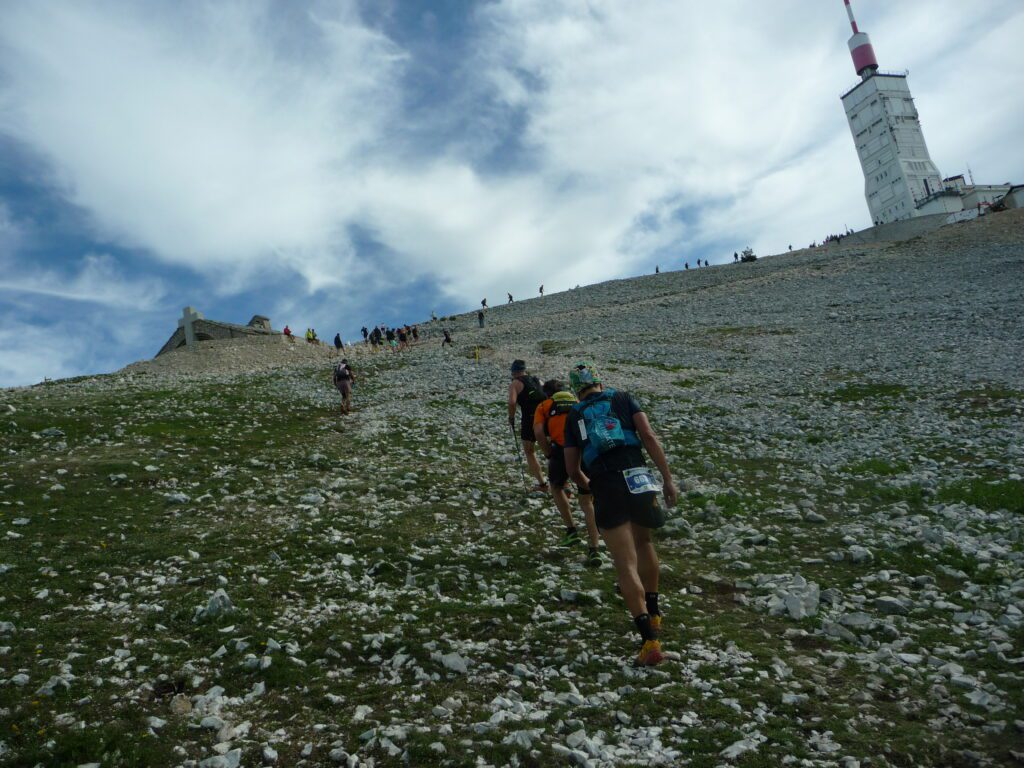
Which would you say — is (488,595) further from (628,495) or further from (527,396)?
(527,396)

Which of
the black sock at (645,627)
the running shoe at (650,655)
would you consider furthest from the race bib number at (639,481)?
the running shoe at (650,655)

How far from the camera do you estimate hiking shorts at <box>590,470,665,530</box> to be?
8.25 m

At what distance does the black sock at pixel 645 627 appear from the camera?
7789 mm

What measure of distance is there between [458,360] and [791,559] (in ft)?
132

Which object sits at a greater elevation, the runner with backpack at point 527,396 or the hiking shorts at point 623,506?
the runner with backpack at point 527,396

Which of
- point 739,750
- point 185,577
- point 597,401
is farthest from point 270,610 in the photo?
point 739,750

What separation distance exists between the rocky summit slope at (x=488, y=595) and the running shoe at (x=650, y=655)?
0.70 ft

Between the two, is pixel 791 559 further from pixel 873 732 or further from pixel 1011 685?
pixel 873 732

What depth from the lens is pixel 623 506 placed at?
27.1ft

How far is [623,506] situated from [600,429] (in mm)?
1119

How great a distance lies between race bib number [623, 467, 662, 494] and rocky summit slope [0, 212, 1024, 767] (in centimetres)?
207

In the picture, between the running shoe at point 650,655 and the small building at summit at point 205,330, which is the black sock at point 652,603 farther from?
the small building at summit at point 205,330

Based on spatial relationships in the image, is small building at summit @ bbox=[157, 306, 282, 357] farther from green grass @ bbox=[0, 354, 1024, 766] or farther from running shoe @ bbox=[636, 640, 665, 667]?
running shoe @ bbox=[636, 640, 665, 667]

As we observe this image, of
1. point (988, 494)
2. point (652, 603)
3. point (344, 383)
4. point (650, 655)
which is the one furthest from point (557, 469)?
→ point (344, 383)
